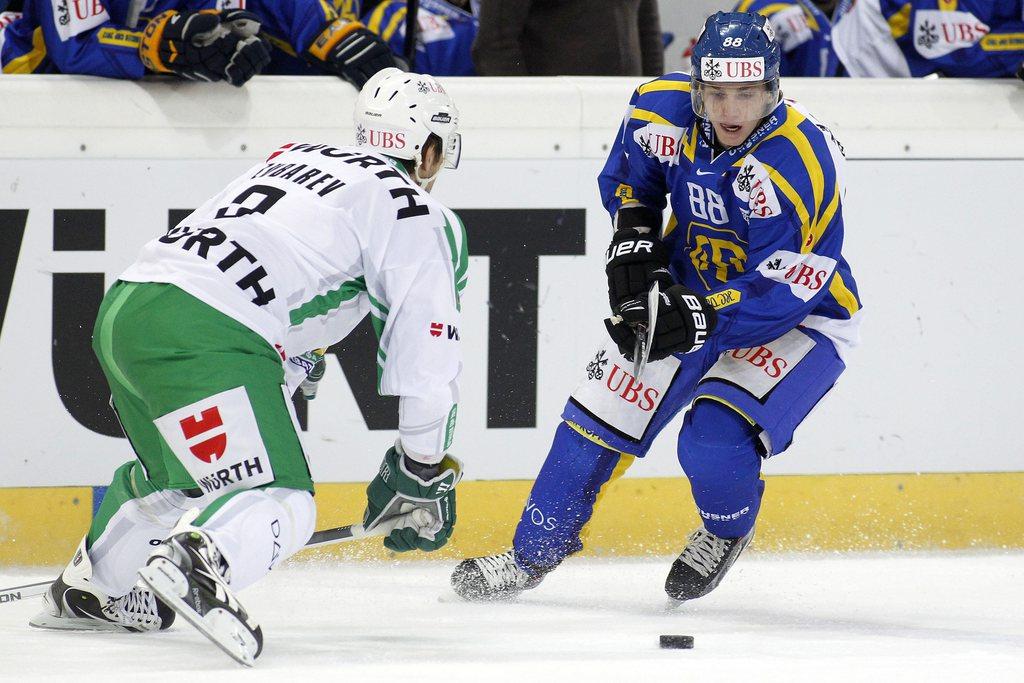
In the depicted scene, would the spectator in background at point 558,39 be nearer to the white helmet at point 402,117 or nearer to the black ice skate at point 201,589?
the white helmet at point 402,117

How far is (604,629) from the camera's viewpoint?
3160 millimetres

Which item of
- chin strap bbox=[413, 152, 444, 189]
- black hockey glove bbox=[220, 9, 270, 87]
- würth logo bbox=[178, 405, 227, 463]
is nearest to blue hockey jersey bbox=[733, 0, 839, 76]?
black hockey glove bbox=[220, 9, 270, 87]

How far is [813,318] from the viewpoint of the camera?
3.47m

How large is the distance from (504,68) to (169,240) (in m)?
1.74

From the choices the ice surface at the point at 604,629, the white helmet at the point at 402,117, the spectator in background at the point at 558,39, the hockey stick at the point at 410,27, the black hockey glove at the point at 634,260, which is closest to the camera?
the ice surface at the point at 604,629

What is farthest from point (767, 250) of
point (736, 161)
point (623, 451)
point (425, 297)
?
point (425, 297)

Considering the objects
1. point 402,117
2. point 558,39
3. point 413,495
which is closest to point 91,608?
point 413,495

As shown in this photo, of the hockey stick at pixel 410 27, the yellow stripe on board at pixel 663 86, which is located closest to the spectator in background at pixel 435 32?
the hockey stick at pixel 410 27

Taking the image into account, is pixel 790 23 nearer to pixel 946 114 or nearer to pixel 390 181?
pixel 946 114

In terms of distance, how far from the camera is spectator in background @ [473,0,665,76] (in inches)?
169

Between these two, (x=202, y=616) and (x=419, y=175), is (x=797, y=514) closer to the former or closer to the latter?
(x=419, y=175)

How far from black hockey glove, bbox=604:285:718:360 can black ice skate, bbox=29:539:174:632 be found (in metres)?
1.19

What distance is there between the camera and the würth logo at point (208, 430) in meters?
2.65

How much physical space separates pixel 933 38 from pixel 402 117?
2135 millimetres
